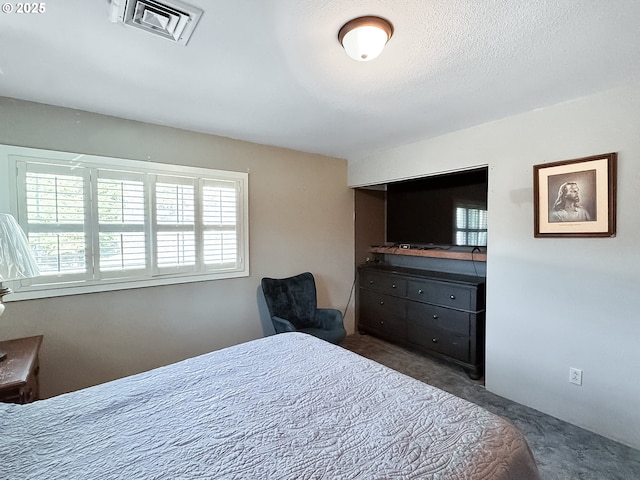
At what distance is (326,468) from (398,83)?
78.4 inches

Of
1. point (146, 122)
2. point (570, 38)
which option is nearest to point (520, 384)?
point (570, 38)

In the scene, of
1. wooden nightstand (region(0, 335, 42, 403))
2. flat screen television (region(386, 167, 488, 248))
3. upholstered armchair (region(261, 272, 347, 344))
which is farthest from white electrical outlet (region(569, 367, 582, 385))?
wooden nightstand (region(0, 335, 42, 403))

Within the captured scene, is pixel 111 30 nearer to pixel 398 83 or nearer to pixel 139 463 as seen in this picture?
pixel 398 83

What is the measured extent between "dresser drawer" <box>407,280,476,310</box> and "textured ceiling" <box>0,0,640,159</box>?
1560mm

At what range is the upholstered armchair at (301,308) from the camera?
3.11 meters

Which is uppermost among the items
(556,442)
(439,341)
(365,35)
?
(365,35)

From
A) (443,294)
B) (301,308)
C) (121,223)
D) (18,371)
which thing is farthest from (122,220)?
(443,294)

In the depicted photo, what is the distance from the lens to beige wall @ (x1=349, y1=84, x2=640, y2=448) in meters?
1.94

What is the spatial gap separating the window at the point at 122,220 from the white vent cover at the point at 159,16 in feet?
4.64

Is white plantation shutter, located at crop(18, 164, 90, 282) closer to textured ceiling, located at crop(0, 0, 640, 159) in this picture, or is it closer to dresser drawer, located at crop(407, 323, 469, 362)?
textured ceiling, located at crop(0, 0, 640, 159)

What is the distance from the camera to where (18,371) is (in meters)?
1.59

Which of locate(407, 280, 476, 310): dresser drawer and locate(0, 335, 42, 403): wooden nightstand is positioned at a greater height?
locate(407, 280, 476, 310): dresser drawer

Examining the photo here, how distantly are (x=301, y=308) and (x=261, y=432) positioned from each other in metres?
2.20

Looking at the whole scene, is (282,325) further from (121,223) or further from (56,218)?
(56,218)
